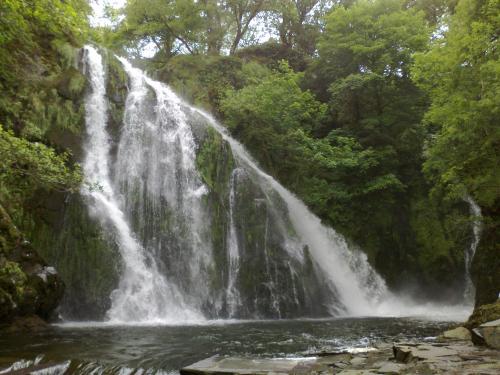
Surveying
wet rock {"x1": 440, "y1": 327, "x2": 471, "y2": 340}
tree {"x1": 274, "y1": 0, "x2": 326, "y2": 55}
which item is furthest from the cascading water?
tree {"x1": 274, "y1": 0, "x2": 326, "y2": 55}

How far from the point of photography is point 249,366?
17.8ft

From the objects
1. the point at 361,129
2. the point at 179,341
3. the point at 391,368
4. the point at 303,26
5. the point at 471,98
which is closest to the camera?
the point at 391,368

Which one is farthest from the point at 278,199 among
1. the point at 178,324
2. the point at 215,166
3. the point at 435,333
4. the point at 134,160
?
the point at 435,333

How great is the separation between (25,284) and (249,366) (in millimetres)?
6696

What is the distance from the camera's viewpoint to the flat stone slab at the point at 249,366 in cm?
514

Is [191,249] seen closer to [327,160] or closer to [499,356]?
[327,160]

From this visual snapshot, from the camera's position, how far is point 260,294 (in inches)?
532

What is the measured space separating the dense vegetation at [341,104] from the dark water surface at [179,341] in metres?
2.99

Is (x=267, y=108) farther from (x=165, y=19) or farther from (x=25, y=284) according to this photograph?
(x=25, y=284)

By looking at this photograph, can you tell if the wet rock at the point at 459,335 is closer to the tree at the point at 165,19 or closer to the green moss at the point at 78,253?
the green moss at the point at 78,253

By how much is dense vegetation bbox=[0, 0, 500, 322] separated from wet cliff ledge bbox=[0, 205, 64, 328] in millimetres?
1473

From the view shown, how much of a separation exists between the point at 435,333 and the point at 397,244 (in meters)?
10.2

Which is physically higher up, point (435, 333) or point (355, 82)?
point (355, 82)

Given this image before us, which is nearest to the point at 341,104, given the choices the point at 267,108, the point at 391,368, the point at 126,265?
the point at 267,108
